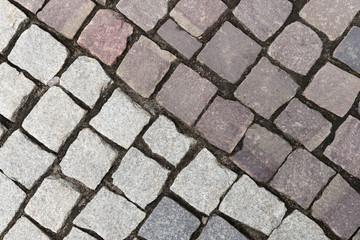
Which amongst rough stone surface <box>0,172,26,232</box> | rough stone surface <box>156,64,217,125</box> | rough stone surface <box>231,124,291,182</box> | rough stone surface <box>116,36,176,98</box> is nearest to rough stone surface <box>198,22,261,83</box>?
rough stone surface <box>156,64,217,125</box>

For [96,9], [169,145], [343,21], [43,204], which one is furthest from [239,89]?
[43,204]

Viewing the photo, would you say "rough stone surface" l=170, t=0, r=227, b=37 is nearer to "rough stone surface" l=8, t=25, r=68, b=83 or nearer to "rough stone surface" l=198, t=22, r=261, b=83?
"rough stone surface" l=198, t=22, r=261, b=83

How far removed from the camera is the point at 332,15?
215 cm

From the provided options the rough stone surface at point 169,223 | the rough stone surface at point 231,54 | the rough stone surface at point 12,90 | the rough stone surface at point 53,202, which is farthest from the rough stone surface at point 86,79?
the rough stone surface at point 169,223

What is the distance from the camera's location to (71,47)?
2318mm

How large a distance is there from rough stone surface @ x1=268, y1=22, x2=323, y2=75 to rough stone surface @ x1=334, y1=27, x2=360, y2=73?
0.47ft

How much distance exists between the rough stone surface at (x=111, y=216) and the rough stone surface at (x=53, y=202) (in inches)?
4.9

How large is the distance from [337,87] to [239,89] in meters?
0.58

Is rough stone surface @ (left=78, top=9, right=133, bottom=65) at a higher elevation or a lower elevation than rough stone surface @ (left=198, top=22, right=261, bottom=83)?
higher

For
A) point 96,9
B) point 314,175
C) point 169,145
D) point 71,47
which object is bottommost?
point 314,175

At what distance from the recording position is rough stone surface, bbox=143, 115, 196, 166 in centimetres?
218

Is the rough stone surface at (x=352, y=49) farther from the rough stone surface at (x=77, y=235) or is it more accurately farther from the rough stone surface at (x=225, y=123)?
the rough stone surface at (x=77, y=235)

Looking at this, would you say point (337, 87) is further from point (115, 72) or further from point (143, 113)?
point (115, 72)

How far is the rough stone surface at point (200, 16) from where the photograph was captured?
87.7 inches
